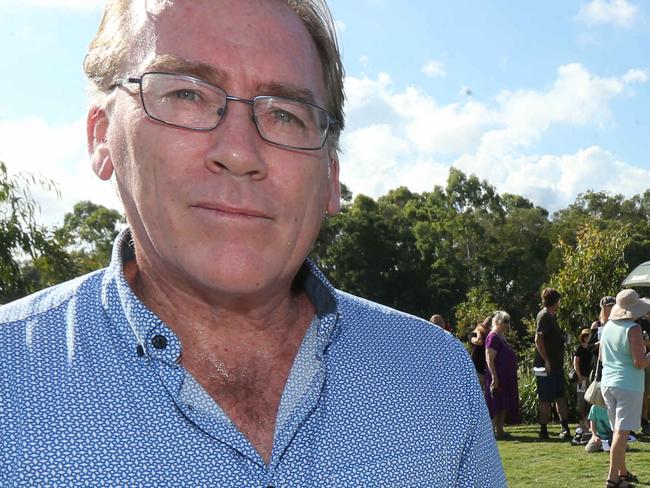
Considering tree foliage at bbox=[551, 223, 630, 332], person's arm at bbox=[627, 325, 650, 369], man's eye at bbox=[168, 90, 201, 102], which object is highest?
tree foliage at bbox=[551, 223, 630, 332]

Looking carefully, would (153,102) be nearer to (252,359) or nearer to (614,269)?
(252,359)

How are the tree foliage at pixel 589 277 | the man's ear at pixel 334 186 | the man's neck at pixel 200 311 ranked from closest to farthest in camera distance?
1. the man's neck at pixel 200 311
2. the man's ear at pixel 334 186
3. the tree foliage at pixel 589 277

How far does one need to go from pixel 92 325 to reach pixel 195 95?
1.76 ft

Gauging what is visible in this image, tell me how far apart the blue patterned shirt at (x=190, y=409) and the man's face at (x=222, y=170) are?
0.18 meters

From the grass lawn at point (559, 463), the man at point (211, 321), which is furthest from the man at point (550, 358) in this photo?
the man at point (211, 321)

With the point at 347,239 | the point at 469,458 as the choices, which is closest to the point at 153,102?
the point at 469,458

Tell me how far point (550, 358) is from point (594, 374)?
67 centimetres

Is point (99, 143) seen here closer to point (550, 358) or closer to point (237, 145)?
point (237, 145)

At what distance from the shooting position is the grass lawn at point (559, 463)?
26.3 ft

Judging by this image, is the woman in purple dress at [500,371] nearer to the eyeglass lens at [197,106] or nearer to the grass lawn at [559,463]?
the grass lawn at [559,463]

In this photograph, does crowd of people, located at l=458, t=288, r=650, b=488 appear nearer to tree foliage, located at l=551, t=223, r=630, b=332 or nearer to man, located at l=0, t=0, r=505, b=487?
tree foliage, located at l=551, t=223, r=630, b=332

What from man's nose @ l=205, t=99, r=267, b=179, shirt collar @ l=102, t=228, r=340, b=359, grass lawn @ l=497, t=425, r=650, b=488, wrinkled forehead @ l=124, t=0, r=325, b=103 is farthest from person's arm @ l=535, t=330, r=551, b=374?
man's nose @ l=205, t=99, r=267, b=179

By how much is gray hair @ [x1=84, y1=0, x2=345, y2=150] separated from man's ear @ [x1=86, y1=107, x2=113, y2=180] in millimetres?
31

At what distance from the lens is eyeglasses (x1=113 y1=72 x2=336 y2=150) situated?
1.65m
